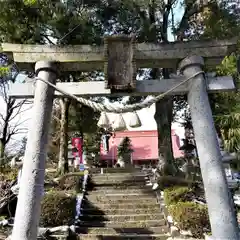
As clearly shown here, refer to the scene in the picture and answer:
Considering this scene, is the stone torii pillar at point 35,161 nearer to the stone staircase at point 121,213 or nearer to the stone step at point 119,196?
the stone staircase at point 121,213

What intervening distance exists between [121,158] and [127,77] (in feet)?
38.1

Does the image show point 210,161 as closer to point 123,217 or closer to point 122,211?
point 123,217

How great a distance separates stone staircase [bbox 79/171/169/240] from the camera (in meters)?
6.78

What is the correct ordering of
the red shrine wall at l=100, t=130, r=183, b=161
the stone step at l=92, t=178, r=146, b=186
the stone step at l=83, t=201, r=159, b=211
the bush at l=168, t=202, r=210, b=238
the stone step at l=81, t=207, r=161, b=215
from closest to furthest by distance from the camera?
the bush at l=168, t=202, r=210, b=238
the stone step at l=81, t=207, r=161, b=215
the stone step at l=83, t=201, r=159, b=211
the stone step at l=92, t=178, r=146, b=186
the red shrine wall at l=100, t=130, r=183, b=161

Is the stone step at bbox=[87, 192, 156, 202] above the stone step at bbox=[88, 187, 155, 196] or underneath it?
underneath

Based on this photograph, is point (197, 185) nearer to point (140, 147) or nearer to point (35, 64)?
point (35, 64)

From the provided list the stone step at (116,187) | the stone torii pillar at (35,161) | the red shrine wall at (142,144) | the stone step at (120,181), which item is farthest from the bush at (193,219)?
the red shrine wall at (142,144)

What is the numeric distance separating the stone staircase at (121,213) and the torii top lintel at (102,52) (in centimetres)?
425

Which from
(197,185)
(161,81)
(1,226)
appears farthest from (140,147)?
(161,81)

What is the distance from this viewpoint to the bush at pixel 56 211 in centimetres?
634

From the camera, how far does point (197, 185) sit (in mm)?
8938

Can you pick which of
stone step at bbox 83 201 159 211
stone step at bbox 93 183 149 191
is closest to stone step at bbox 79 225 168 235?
stone step at bbox 83 201 159 211

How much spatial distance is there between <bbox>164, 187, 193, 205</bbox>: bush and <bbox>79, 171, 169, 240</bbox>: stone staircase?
1.83ft

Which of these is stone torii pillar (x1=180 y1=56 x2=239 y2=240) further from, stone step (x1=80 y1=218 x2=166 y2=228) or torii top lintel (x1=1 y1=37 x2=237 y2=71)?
stone step (x1=80 y1=218 x2=166 y2=228)
